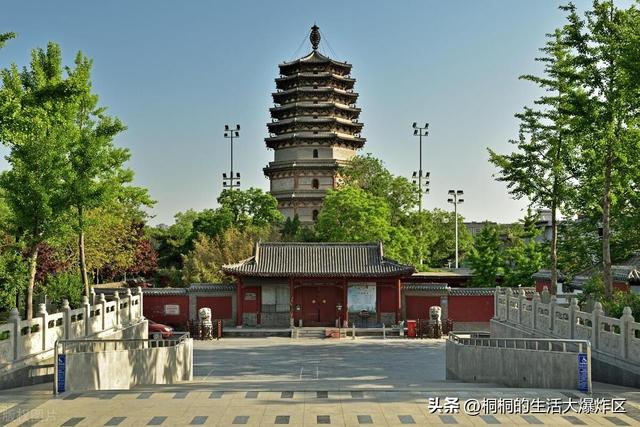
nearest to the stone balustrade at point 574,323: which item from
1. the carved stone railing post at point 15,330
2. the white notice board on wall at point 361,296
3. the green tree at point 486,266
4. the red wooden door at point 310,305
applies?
the white notice board on wall at point 361,296

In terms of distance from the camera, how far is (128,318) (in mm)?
24500

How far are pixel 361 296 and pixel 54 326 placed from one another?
18337 millimetres

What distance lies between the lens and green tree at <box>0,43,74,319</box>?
17031mm

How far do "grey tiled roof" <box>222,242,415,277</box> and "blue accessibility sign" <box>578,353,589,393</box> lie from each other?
62.1 feet

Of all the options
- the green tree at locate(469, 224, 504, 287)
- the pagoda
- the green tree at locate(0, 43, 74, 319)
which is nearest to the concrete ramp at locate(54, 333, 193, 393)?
the green tree at locate(0, 43, 74, 319)

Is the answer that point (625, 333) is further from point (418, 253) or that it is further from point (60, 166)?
point (418, 253)

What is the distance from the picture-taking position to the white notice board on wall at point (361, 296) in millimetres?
32406

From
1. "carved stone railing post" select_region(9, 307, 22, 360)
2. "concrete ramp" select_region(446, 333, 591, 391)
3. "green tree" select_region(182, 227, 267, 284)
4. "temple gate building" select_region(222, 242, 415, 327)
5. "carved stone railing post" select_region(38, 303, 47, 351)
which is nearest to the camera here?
"concrete ramp" select_region(446, 333, 591, 391)

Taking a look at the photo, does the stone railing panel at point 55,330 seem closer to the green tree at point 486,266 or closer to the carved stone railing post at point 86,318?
the carved stone railing post at point 86,318

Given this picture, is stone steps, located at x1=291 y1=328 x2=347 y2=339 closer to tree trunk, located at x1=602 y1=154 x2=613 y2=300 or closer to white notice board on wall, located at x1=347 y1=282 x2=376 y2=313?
white notice board on wall, located at x1=347 y1=282 x2=376 y2=313

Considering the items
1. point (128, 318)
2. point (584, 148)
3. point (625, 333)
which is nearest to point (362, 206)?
point (128, 318)

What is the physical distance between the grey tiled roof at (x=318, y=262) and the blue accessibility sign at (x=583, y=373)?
1893 cm

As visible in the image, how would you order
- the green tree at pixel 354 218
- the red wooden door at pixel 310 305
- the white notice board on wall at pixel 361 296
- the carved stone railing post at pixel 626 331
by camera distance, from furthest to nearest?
the green tree at pixel 354 218 → the red wooden door at pixel 310 305 → the white notice board on wall at pixel 361 296 → the carved stone railing post at pixel 626 331

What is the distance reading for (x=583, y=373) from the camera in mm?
12141
